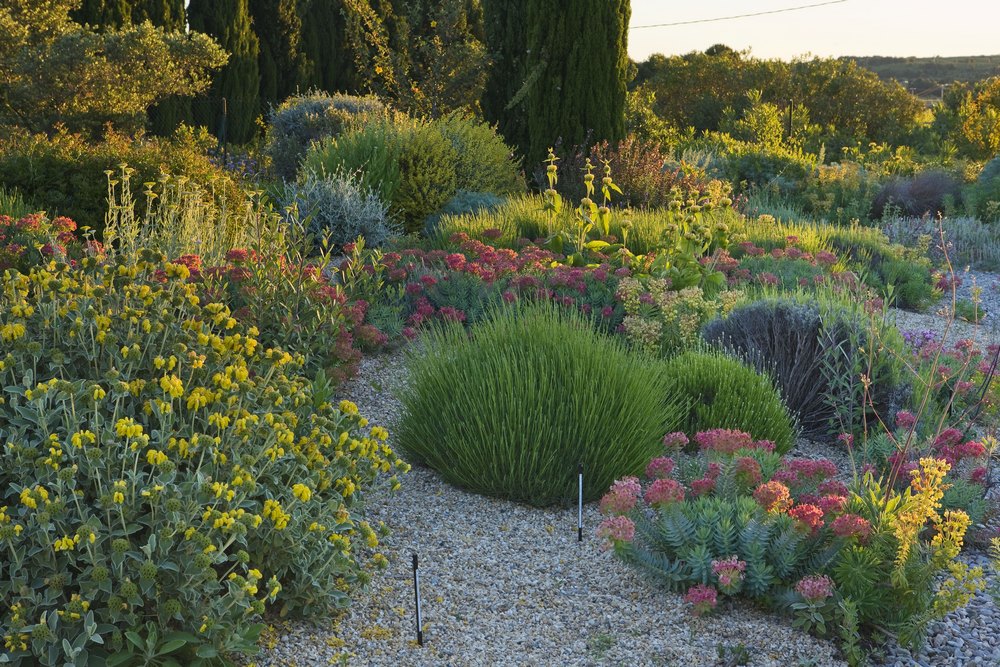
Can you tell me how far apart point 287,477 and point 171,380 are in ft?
2.18

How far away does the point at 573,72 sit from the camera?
12.6 metres

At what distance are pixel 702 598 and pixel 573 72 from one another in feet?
33.8

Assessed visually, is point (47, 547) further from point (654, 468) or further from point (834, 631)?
point (834, 631)

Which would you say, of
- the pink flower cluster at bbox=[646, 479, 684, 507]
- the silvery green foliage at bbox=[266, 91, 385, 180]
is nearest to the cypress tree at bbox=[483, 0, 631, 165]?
the silvery green foliage at bbox=[266, 91, 385, 180]

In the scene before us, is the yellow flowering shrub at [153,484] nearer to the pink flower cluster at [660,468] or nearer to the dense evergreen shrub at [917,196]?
the pink flower cluster at [660,468]

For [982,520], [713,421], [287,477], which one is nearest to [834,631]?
[982,520]

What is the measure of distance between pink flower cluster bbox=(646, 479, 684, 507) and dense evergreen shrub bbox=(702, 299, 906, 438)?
1741 mm

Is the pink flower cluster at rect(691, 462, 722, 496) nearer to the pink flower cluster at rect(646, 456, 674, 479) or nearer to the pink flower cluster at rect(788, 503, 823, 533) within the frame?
the pink flower cluster at rect(646, 456, 674, 479)

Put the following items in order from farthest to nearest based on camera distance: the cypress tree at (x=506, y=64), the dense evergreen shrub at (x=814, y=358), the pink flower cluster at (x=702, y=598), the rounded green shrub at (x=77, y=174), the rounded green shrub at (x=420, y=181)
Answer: the cypress tree at (x=506, y=64)
the rounded green shrub at (x=420, y=181)
the rounded green shrub at (x=77, y=174)
the dense evergreen shrub at (x=814, y=358)
the pink flower cluster at (x=702, y=598)

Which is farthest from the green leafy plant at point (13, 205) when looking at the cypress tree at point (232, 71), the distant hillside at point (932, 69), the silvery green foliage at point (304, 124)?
the distant hillside at point (932, 69)

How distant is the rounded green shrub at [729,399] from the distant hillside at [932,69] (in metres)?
48.8

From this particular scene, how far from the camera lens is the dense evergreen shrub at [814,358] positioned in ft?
16.9

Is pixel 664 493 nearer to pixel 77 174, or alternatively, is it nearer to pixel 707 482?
pixel 707 482

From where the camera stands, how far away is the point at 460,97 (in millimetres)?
17391
